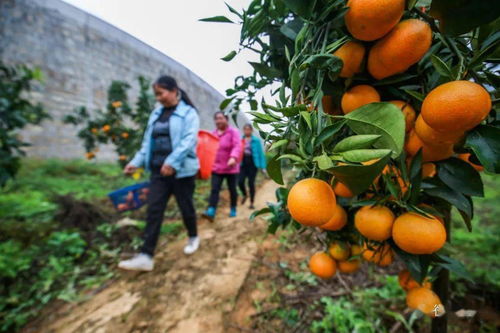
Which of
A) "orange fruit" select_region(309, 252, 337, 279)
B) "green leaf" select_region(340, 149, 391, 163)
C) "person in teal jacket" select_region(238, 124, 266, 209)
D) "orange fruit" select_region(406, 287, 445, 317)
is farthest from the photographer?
"person in teal jacket" select_region(238, 124, 266, 209)

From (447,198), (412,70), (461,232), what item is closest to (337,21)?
(412,70)

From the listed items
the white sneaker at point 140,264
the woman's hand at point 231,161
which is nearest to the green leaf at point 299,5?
the white sneaker at point 140,264

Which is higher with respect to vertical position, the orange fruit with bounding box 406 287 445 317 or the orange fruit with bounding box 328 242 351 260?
the orange fruit with bounding box 328 242 351 260

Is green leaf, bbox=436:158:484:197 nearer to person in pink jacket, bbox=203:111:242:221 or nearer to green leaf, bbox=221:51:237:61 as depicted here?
green leaf, bbox=221:51:237:61

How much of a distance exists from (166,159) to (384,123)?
66.7 inches

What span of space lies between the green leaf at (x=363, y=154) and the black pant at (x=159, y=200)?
1.75m

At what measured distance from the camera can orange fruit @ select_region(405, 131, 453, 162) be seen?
1.21 feet

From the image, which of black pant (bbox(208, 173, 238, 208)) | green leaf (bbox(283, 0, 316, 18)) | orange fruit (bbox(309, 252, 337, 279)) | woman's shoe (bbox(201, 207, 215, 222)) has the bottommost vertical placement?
woman's shoe (bbox(201, 207, 215, 222))

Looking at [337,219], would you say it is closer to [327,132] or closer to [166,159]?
[327,132]

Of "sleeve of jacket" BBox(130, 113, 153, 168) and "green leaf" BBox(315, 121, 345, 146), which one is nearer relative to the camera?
"green leaf" BBox(315, 121, 345, 146)

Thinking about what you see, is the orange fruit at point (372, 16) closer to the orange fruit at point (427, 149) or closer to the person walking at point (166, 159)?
the orange fruit at point (427, 149)

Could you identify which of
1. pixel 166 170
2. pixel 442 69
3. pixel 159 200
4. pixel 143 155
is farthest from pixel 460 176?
pixel 143 155

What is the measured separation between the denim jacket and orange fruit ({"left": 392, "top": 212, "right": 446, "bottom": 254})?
1.57 meters

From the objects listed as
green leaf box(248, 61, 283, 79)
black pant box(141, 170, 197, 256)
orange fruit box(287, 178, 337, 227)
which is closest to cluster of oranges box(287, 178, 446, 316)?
orange fruit box(287, 178, 337, 227)
